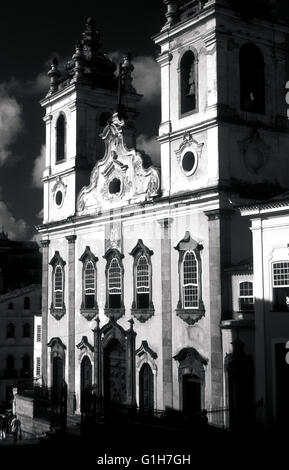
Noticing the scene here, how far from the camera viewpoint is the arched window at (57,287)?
120ft

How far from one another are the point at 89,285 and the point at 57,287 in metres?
3.57

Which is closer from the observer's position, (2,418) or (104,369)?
(104,369)

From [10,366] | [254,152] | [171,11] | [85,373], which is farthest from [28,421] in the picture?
[10,366]

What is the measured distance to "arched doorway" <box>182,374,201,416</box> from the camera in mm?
26766

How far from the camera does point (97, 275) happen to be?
3356cm

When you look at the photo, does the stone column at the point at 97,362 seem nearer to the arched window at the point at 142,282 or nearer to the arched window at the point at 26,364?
the arched window at the point at 142,282

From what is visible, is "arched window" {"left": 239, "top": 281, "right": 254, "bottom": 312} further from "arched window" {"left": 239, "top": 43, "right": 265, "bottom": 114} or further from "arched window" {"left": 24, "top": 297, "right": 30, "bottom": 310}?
"arched window" {"left": 24, "top": 297, "right": 30, "bottom": 310}

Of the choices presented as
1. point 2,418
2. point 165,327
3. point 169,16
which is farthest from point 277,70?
point 2,418

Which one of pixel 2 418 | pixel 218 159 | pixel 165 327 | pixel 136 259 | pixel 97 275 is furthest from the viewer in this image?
pixel 2 418

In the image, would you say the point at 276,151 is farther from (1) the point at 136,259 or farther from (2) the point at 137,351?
(2) the point at 137,351

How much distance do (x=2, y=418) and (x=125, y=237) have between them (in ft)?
47.1

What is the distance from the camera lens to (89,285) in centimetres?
3425

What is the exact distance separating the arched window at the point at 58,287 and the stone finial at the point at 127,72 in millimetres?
10359

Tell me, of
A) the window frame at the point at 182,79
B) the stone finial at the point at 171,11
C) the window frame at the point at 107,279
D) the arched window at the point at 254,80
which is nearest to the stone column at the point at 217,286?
the window frame at the point at 182,79
